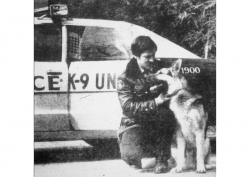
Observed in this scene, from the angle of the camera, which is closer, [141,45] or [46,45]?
[46,45]

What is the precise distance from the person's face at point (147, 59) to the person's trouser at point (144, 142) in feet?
2.24

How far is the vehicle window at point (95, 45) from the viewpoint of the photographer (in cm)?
399

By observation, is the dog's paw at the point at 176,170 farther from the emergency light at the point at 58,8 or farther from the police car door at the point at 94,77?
the emergency light at the point at 58,8

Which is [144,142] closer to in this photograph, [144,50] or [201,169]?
[201,169]

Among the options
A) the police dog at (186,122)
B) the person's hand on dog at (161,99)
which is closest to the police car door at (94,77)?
the person's hand on dog at (161,99)

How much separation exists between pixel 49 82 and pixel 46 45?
439 millimetres

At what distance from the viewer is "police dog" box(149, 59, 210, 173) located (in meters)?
4.09

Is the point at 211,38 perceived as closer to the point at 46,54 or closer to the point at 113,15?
the point at 113,15

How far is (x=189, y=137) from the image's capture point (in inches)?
162

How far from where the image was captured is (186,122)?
4.11 meters

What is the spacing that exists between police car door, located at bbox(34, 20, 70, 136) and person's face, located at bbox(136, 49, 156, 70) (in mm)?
901

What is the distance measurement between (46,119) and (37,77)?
1.66 ft

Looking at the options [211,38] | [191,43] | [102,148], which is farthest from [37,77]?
[211,38]

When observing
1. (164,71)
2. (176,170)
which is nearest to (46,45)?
(164,71)
